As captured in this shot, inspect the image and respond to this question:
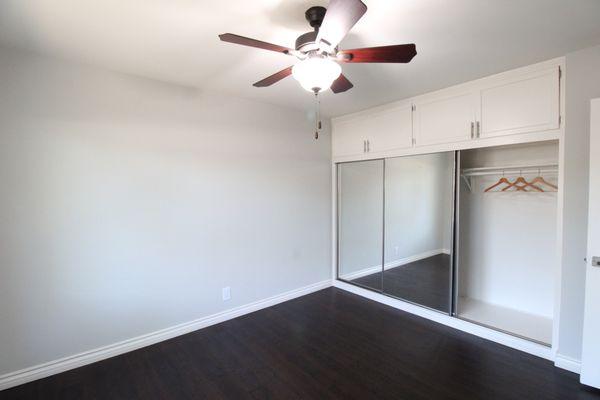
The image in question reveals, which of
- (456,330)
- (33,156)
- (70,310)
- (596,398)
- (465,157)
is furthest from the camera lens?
(465,157)

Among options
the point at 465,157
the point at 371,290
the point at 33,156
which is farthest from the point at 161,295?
the point at 465,157

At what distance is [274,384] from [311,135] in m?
2.80

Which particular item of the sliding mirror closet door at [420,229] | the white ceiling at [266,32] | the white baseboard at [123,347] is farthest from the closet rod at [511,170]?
the white baseboard at [123,347]

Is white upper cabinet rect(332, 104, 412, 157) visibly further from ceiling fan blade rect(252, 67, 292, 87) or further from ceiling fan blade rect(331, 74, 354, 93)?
ceiling fan blade rect(252, 67, 292, 87)

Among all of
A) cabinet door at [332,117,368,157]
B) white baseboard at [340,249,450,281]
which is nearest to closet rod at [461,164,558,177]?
white baseboard at [340,249,450,281]

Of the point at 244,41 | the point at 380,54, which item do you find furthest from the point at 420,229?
the point at 244,41

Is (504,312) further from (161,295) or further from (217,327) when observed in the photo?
(161,295)

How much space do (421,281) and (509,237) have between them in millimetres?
1041

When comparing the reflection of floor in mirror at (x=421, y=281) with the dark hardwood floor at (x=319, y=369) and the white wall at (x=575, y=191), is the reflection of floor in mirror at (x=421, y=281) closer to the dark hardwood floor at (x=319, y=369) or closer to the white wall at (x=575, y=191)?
the dark hardwood floor at (x=319, y=369)

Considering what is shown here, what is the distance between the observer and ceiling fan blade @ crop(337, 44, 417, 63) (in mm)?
1456

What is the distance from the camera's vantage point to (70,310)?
227 centimetres

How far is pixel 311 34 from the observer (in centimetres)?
149

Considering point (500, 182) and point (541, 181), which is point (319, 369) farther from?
point (541, 181)

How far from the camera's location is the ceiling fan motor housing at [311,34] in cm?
150
